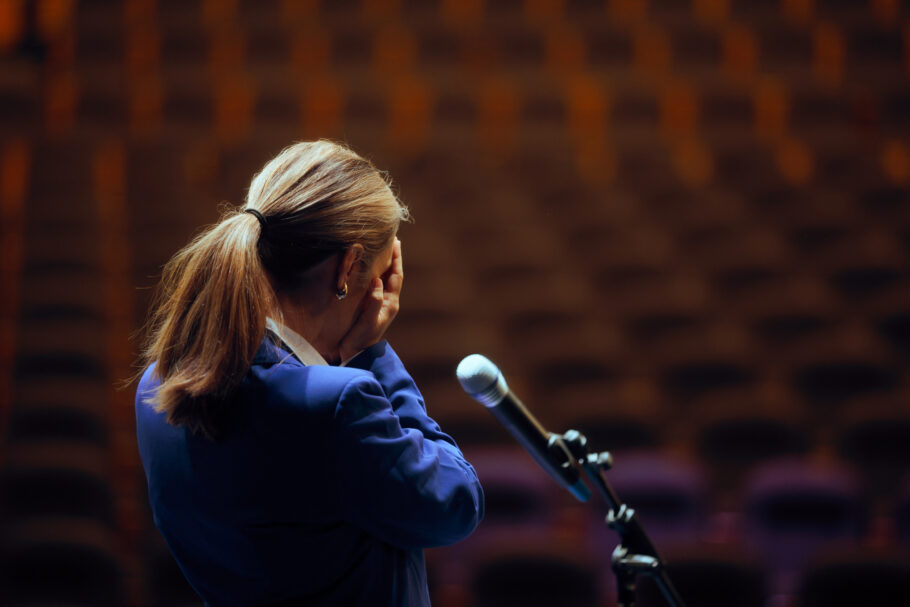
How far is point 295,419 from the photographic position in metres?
A: 0.30

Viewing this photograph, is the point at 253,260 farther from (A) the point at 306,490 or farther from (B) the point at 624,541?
(B) the point at 624,541

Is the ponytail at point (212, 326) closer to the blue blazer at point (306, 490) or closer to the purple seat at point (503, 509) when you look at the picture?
the blue blazer at point (306, 490)

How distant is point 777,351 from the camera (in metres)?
1.38

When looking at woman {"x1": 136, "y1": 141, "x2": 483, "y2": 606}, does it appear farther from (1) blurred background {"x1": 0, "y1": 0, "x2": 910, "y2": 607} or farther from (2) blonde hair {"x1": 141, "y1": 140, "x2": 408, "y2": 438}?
(1) blurred background {"x1": 0, "y1": 0, "x2": 910, "y2": 607}

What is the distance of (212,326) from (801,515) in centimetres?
96

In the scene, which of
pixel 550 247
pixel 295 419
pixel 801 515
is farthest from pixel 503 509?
pixel 295 419

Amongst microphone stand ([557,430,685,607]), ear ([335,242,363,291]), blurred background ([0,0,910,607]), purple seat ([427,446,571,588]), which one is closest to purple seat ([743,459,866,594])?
blurred background ([0,0,910,607])

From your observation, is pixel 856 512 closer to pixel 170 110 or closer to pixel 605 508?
pixel 605 508

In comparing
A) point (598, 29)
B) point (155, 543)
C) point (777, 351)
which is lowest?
point (155, 543)

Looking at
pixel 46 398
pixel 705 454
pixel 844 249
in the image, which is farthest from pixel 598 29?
pixel 46 398

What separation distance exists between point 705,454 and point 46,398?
914 mm

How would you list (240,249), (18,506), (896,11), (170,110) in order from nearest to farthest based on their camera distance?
(240,249) → (18,506) → (170,110) → (896,11)

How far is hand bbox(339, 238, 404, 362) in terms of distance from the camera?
344 millimetres

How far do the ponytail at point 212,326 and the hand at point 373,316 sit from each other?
40 millimetres
